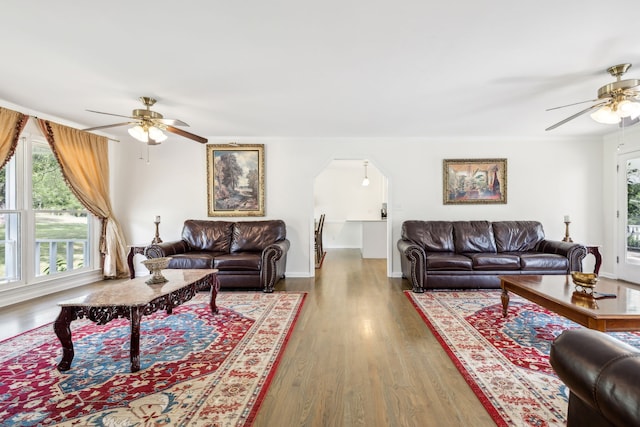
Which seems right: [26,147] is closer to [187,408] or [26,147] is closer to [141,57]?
[141,57]

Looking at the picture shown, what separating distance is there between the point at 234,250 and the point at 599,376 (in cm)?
462

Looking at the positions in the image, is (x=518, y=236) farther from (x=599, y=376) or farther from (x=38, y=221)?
(x=38, y=221)

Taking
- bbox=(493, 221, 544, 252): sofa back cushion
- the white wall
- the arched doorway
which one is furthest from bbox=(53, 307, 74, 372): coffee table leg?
the arched doorway

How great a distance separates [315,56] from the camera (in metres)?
2.53

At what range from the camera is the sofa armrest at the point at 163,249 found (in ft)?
14.0

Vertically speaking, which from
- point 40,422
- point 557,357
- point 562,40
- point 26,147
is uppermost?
point 562,40

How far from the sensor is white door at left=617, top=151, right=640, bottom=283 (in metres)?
4.77

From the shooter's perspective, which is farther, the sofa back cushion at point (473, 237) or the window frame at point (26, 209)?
the sofa back cushion at point (473, 237)

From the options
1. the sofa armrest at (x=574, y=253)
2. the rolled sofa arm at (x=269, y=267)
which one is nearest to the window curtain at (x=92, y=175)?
the rolled sofa arm at (x=269, y=267)

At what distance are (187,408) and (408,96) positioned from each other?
3494 mm

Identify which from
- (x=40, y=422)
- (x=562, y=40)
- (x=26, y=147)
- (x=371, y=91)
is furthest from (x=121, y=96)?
(x=562, y=40)

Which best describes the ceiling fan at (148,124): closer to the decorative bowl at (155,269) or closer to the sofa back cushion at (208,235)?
the decorative bowl at (155,269)

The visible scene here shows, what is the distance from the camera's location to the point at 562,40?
2.26 metres

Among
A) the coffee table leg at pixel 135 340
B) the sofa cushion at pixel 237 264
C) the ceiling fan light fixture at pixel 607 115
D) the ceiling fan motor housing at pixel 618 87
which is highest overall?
the ceiling fan motor housing at pixel 618 87
